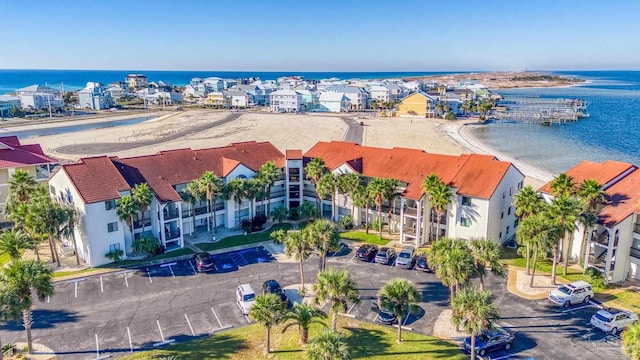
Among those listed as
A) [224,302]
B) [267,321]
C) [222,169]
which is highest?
[222,169]

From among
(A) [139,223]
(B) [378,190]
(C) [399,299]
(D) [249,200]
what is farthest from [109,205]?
(C) [399,299]

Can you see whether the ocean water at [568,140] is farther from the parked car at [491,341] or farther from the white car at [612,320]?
the parked car at [491,341]

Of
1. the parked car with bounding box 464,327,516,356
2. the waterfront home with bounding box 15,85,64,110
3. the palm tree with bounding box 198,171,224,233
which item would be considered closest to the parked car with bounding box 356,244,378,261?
the parked car with bounding box 464,327,516,356

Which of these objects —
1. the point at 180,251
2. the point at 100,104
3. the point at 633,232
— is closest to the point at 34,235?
the point at 180,251

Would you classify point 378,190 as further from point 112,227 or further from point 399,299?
point 112,227

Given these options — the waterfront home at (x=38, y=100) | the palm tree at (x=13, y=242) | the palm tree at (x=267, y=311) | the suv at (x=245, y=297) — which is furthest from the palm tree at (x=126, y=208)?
the waterfront home at (x=38, y=100)

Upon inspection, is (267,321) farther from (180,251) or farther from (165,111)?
(165,111)
